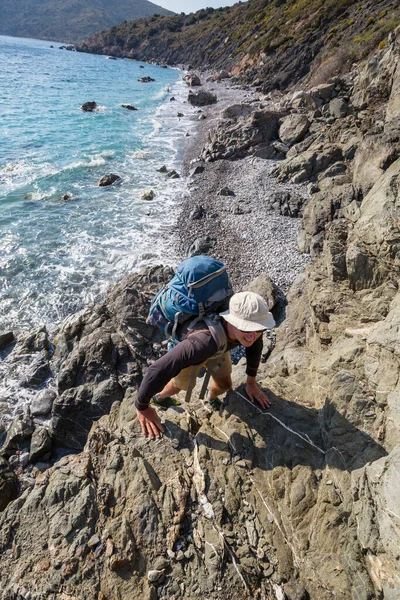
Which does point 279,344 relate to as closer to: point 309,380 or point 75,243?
point 309,380

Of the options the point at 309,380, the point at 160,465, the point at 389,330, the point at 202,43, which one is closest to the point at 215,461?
the point at 160,465

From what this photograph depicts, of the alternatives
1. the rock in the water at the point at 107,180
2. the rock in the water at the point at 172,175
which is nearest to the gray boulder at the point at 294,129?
the rock in the water at the point at 172,175

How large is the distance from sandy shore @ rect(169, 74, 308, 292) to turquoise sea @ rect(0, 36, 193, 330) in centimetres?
166

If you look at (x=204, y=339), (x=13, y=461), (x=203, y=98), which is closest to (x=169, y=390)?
(x=204, y=339)

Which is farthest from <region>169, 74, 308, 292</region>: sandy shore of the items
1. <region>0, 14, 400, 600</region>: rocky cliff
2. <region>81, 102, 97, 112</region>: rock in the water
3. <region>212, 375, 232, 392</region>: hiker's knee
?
<region>81, 102, 97, 112</region>: rock in the water

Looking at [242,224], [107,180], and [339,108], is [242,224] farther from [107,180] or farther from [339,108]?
[339,108]

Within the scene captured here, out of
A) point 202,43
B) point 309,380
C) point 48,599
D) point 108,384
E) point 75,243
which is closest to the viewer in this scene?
point 48,599

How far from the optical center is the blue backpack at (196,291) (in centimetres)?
483

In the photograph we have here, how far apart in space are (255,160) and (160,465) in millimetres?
24083

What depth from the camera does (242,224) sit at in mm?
17266

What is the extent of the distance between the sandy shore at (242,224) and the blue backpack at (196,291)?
8600 millimetres

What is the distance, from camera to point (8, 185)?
23.8 meters

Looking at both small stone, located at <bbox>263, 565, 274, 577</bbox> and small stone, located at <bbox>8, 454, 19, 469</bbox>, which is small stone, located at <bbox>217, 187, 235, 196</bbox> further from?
small stone, located at <bbox>263, 565, 274, 577</bbox>

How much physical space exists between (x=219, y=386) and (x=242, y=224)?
12602 millimetres
